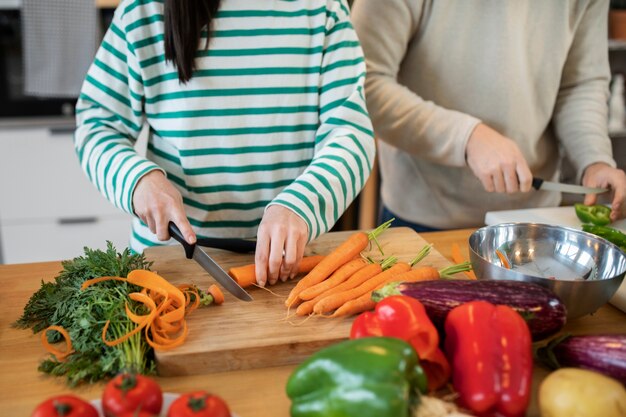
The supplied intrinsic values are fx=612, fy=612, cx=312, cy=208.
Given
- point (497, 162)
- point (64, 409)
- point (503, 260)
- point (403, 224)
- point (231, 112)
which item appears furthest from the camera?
point (403, 224)

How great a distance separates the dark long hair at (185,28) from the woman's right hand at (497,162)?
63cm

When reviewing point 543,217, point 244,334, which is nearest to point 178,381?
point 244,334

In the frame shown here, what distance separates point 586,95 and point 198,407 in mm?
1381

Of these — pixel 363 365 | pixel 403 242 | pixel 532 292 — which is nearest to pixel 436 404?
pixel 363 365

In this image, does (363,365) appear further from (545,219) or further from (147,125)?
(545,219)

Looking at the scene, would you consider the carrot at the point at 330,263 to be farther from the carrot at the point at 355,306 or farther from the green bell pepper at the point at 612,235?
the green bell pepper at the point at 612,235

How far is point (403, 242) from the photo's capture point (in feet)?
4.21

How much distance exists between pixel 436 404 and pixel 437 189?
990mm

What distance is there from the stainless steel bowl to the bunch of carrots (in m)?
0.08

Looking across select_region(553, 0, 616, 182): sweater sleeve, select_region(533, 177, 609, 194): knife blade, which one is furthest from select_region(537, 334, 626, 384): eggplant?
select_region(553, 0, 616, 182): sweater sleeve

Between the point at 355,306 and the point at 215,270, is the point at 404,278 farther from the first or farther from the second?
the point at 215,270

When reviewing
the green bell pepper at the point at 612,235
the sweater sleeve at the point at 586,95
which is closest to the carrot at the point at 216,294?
the green bell pepper at the point at 612,235

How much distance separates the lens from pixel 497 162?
131 cm

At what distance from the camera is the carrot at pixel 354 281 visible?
3.19 ft
